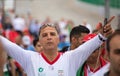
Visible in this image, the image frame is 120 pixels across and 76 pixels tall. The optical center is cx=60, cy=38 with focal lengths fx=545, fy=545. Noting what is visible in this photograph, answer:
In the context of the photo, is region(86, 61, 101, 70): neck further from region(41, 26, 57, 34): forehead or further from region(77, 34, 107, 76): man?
region(41, 26, 57, 34): forehead

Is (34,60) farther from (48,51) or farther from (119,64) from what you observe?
(119,64)

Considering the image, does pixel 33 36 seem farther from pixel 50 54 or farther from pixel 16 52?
pixel 16 52

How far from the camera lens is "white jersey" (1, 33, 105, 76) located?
628 cm

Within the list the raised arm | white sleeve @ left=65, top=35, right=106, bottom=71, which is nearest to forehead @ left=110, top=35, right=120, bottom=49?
the raised arm

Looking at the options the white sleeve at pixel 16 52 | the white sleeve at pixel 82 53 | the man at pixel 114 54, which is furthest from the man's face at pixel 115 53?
the white sleeve at pixel 16 52

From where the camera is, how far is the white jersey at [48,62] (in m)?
6.28

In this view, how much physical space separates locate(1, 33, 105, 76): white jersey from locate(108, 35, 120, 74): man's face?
192 cm

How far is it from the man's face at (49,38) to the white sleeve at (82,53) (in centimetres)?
23

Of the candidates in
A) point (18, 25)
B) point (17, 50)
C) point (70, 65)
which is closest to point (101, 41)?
point (70, 65)

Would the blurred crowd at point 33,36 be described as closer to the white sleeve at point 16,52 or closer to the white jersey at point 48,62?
the white jersey at point 48,62

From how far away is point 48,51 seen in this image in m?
6.46

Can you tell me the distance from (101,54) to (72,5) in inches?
1139

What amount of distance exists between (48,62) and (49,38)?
31 centimetres

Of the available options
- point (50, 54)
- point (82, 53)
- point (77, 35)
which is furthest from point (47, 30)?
point (77, 35)
